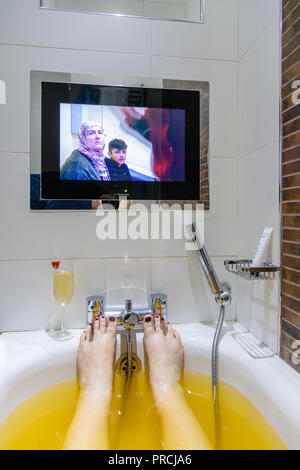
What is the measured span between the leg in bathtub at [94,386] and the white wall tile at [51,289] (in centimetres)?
12

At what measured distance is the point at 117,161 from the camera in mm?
1124

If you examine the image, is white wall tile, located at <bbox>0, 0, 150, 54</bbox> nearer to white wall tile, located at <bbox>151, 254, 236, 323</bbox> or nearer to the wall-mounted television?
the wall-mounted television

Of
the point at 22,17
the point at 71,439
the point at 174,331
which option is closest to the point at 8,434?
the point at 71,439

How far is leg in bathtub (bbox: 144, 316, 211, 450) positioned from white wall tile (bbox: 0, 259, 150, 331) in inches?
6.4

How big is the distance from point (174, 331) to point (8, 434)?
604 millimetres

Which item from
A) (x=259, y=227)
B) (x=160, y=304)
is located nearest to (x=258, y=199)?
(x=259, y=227)

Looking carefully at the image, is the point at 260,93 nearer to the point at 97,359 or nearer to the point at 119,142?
the point at 119,142

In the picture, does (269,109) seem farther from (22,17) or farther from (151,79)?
(22,17)

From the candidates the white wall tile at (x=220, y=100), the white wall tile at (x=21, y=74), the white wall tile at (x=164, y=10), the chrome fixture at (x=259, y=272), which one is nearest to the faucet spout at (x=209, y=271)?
the chrome fixture at (x=259, y=272)

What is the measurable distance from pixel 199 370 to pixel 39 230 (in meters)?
0.81

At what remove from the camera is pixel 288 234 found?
849 millimetres

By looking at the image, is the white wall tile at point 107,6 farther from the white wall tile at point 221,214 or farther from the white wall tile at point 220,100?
the white wall tile at point 221,214

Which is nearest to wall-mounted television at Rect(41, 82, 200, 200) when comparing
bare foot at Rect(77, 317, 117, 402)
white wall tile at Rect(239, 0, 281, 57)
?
white wall tile at Rect(239, 0, 281, 57)

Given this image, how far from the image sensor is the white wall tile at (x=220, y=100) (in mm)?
1167
